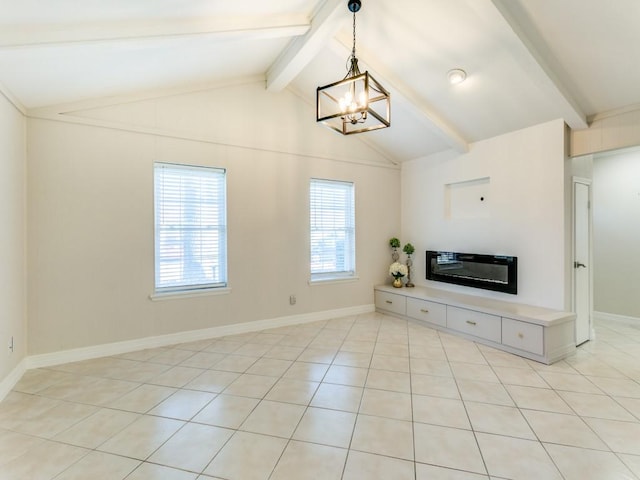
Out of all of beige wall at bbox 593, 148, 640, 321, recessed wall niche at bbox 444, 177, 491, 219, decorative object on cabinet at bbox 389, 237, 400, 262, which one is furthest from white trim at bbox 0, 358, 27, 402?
beige wall at bbox 593, 148, 640, 321

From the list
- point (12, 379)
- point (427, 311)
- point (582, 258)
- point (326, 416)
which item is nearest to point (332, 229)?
point (427, 311)

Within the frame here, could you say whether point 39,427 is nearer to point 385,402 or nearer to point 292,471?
point 292,471

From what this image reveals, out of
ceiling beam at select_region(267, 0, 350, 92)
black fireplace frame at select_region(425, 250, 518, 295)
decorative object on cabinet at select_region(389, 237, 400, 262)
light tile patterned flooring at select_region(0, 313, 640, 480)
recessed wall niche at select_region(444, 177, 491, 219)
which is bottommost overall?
light tile patterned flooring at select_region(0, 313, 640, 480)

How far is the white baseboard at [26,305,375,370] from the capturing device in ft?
10.3

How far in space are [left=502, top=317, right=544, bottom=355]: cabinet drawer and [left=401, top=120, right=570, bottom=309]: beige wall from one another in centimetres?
58

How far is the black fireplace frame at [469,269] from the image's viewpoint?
3.89 metres

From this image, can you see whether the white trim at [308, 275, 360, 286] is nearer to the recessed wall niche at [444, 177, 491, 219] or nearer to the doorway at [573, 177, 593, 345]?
the recessed wall niche at [444, 177, 491, 219]

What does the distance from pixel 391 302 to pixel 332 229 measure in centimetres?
148

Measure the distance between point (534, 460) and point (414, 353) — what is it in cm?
165

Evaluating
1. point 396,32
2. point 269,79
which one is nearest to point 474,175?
point 396,32

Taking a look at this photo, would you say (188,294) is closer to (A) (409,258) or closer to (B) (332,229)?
(B) (332,229)

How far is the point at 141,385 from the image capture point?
8.91 ft

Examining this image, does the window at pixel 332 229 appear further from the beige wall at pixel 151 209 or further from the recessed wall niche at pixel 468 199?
the recessed wall niche at pixel 468 199

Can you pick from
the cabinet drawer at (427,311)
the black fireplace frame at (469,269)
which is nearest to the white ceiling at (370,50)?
the black fireplace frame at (469,269)
